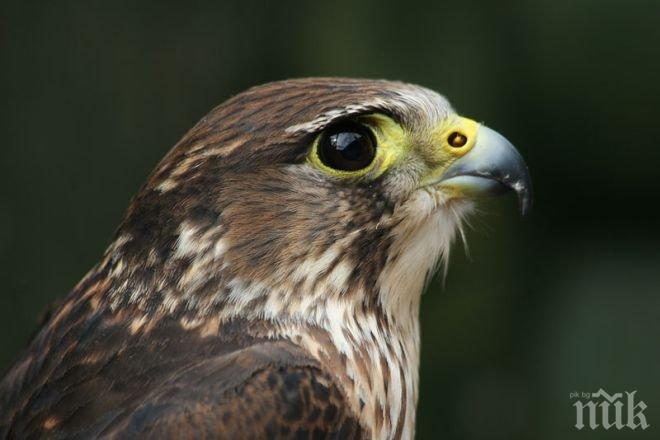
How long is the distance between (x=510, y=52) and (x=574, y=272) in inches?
49.6

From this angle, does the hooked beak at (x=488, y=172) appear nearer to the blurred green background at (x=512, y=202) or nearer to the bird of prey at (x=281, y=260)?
the bird of prey at (x=281, y=260)

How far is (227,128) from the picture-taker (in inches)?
129

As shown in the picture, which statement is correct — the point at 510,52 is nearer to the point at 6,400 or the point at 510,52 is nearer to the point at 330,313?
the point at 330,313

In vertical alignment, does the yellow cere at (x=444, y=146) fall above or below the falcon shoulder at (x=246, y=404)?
above

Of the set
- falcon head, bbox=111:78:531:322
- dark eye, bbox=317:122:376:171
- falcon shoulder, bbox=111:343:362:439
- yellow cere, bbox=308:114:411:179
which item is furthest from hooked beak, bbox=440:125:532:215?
falcon shoulder, bbox=111:343:362:439

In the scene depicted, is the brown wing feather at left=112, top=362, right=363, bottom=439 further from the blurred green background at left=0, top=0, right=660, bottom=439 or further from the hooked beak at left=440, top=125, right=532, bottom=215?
the blurred green background at left=0, top=0, right=660, bottom=439

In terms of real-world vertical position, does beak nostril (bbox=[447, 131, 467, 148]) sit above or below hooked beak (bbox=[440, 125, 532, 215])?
above

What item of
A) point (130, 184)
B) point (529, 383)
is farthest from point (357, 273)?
point (130, 184)

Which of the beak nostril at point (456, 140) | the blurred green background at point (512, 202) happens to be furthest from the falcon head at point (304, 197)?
the blurred green background at point (512, 202)

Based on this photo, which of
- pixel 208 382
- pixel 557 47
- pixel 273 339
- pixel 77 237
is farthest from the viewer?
pixel 77 237

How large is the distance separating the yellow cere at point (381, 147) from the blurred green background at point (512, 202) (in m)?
2.47

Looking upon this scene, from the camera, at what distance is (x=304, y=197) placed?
10.7 ft

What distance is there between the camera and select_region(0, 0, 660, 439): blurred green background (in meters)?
6.00

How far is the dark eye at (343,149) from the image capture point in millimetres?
3268
